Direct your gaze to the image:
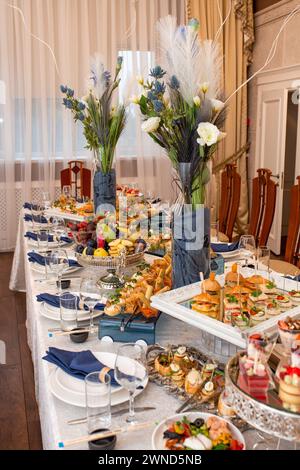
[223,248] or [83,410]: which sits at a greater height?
[223,248]

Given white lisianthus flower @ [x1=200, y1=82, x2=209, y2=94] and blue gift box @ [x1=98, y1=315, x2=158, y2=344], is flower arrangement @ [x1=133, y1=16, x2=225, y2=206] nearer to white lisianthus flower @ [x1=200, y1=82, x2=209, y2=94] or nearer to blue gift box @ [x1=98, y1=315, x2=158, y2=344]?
white lisianthus flower @ [x1=200, y1=82, x2=209, y2=94]

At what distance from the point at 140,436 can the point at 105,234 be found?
48.6 inches

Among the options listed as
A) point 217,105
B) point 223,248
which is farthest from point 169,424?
point 223,248

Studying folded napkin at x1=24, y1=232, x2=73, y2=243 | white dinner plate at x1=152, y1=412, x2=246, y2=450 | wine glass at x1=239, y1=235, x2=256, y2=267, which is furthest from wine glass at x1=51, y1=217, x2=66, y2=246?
white dinner plate at x1=152, y1=412, x2=246, y2=450

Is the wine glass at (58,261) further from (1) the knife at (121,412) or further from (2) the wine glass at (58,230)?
(1) the knife at (121,412)

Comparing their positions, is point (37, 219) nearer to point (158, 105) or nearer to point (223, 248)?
point (223, 248)

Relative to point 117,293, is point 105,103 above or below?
above

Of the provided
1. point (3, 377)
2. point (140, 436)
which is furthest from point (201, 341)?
point (3, 377)

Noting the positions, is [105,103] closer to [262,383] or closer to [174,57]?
[174,57]

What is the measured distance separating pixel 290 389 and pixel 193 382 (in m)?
0.33

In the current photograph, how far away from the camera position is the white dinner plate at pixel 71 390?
1.23 metres

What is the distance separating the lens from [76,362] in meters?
1.37

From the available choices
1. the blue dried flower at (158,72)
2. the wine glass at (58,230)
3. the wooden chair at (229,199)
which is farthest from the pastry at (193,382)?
the wooden chair at (229,199)
